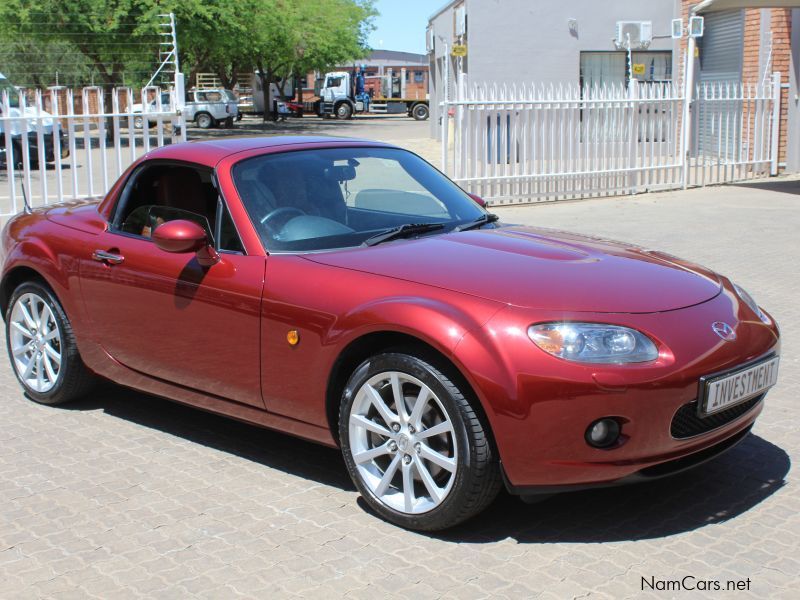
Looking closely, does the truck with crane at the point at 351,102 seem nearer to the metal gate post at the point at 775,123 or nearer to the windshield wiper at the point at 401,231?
the metal gate post at the point at 775,123

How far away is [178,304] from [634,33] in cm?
2404

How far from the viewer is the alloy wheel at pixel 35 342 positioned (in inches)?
223

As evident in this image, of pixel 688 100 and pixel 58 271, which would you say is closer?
pixel 58 271

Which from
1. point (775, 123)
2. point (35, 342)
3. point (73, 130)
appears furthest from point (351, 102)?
point (35, 342)

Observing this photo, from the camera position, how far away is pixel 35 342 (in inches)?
228

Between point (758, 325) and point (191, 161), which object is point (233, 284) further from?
point (758, 325)

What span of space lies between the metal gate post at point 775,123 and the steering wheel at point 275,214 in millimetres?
15925

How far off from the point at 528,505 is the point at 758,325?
124cm

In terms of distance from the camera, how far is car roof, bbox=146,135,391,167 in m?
5.01

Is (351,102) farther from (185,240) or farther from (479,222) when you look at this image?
(185,240)

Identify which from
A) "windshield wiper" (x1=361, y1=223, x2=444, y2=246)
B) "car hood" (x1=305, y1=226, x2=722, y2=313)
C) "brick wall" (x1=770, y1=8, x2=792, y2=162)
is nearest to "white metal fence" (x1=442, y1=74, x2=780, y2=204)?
"brick wall" (x1=770, y1=8, x2=792, y2=162)

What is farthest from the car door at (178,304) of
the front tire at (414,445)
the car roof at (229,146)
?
the front tire at (414,445)

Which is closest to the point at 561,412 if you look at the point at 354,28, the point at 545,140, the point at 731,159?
the point at 545,140

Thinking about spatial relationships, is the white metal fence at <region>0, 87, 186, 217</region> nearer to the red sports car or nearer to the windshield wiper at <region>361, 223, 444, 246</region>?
the red sports car
